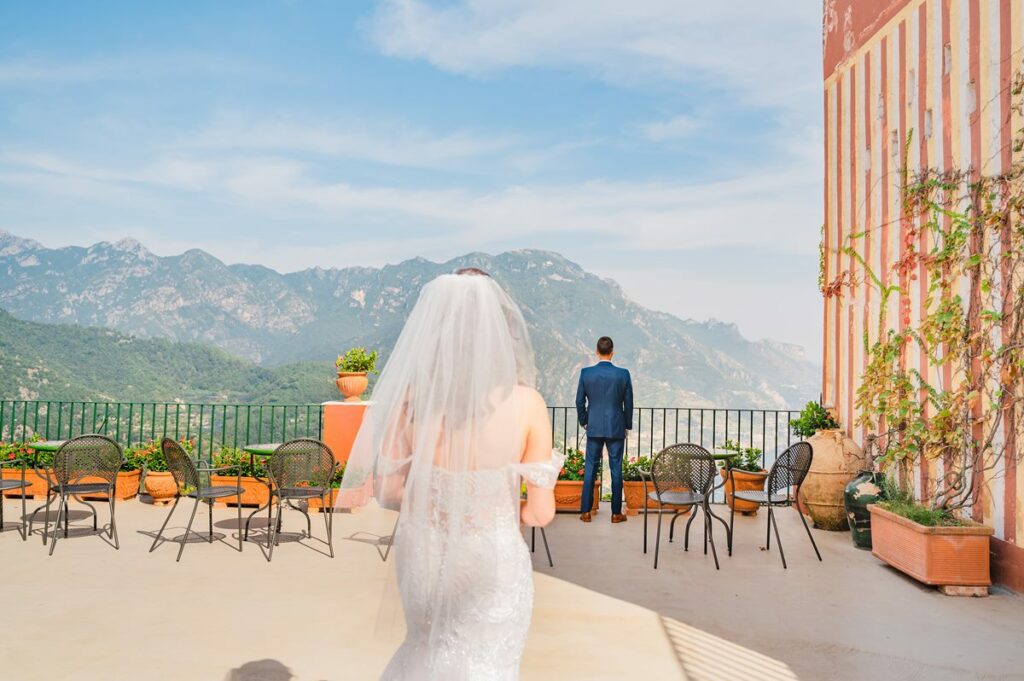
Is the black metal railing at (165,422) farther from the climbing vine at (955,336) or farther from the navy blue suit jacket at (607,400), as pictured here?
the climbing vine at (955,336)

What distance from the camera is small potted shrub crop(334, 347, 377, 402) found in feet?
29.8

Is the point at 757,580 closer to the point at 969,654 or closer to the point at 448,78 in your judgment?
the point at 969,654

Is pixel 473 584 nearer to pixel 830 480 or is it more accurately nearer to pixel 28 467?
pixel 830 480

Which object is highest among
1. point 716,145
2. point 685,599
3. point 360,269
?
point 716,145

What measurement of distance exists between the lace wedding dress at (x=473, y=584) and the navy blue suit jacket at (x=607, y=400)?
5394 millimetres

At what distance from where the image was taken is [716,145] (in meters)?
91.6

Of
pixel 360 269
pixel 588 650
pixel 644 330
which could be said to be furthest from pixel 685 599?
pixel 360 269

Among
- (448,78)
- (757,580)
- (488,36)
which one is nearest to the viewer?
(757,580)

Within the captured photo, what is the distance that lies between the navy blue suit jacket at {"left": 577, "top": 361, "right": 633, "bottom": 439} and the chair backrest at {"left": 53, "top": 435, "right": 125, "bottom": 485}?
4.11 meters

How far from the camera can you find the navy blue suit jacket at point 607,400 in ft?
25.4

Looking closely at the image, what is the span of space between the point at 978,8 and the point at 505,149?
97.1 meters

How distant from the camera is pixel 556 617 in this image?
4590mm

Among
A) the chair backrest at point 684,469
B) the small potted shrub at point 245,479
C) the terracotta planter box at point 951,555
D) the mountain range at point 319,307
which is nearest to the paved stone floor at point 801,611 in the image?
the terracotta planter box at point 951,555

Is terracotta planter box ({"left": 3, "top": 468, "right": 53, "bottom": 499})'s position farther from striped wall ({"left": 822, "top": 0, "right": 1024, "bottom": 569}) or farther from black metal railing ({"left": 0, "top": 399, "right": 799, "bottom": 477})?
striped wall ({"left": 822, "top": 0, "right": 1024, "bottom": 569})
